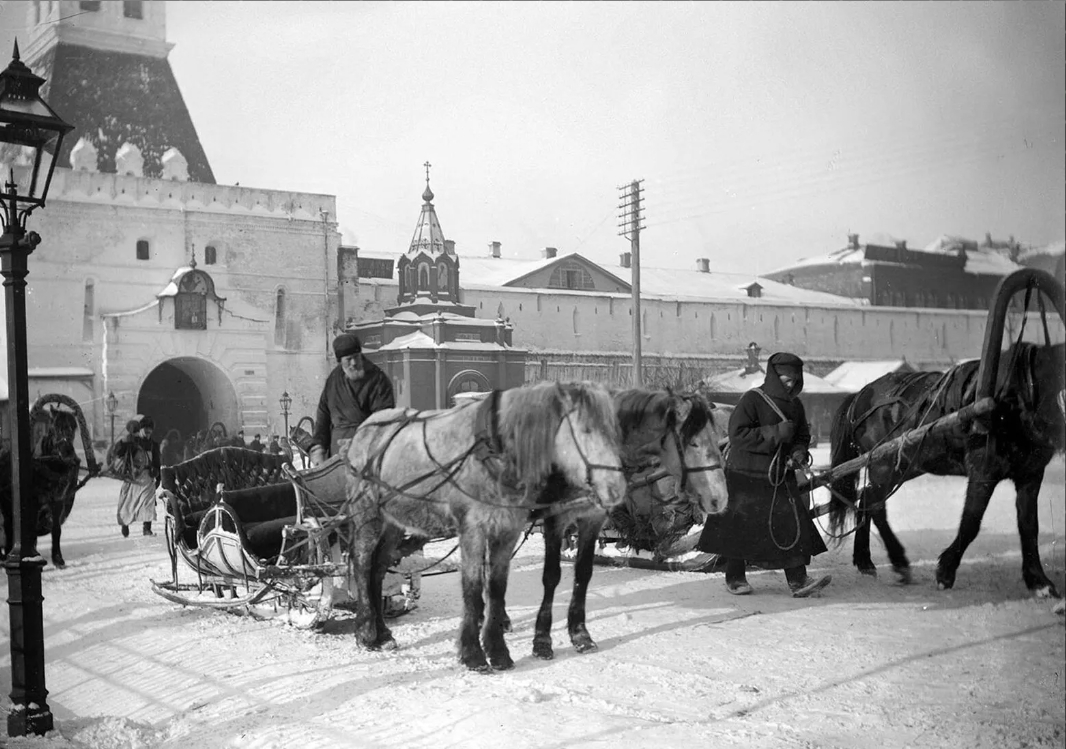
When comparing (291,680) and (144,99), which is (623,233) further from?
(291,680)

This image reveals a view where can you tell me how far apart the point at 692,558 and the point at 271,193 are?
4.26m

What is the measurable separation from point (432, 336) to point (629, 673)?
3147mm

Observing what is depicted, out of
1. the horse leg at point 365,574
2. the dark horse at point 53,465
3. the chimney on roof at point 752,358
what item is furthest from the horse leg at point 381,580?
the chimney on roof at point 752,358

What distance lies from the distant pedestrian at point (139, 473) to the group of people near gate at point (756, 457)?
3872 mm

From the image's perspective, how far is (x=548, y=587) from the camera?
5258 mm

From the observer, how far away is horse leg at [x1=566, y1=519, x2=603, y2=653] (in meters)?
5.24

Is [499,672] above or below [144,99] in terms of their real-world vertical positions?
below

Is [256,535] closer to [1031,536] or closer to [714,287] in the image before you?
[714,287]

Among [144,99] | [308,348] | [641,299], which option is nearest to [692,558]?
[641,299]

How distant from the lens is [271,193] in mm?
6973

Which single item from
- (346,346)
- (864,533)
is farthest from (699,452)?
(864,533)

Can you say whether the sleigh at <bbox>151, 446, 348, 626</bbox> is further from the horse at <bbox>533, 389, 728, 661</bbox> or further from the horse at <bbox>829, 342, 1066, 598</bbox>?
the horse at <bbox>829, 342, 1066, 598</bbox>

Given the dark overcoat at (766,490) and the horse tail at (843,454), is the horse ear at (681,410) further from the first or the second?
the horse tail at (843,454)

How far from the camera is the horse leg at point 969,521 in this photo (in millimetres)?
6223
